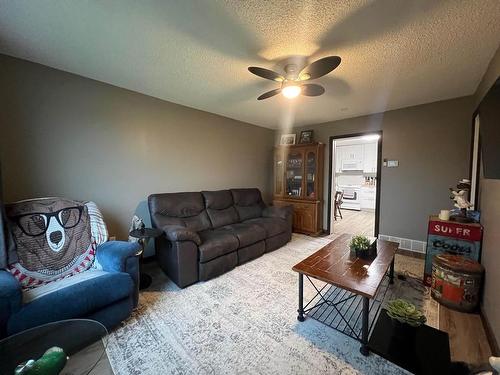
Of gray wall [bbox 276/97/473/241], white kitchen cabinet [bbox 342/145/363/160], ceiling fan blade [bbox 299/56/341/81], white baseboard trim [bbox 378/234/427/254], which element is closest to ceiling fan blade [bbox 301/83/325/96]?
ceiling fan blade [bbox 299/56/341/81]

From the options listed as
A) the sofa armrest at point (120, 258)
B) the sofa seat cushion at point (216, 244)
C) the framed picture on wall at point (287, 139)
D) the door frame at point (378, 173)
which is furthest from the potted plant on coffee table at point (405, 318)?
the framed picture on wall at point (287, 139)

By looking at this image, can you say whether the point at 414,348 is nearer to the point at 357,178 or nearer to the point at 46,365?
the point at 46,365

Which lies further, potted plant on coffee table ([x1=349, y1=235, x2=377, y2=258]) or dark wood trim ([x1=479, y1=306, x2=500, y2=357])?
potted plant on coffee table ([x1=349, y1=235, x2=377, y2=258])

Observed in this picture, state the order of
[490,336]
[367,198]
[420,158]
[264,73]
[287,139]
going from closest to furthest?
[490,336] < [264,73] < [420,158] < [287,139] < [367,198]

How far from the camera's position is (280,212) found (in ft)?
12.2

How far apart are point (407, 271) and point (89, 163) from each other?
4.17 m

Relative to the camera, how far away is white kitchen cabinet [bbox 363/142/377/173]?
660cm

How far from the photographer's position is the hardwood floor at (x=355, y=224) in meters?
4.60

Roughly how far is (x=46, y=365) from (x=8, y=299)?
72 centimetres

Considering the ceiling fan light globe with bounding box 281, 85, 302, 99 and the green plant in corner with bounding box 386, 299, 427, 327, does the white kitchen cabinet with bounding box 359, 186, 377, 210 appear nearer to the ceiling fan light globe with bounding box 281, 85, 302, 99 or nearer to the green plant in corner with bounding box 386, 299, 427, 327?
the ceiling fan light globe with bounding box 281, 85, 302, 99

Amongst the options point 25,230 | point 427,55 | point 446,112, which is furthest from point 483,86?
point 25,230

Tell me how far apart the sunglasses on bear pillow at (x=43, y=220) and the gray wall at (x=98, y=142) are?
18.0 inches

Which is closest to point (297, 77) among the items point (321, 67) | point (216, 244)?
point (321, 67)

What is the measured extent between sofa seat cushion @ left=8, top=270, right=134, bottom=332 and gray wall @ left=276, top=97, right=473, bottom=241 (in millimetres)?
3920
